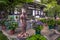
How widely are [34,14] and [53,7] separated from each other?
1.74 metres

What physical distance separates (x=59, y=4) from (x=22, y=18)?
1.49 meters

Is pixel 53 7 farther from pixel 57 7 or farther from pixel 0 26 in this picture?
pixel 0 26

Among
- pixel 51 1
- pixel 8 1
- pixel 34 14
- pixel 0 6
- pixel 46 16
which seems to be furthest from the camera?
pixel 34 14

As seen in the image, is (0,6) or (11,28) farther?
(11,28)

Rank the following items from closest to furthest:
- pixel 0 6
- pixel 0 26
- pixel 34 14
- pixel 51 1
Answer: pixel 0 6, pixel 51 1, pixel 0 26, pixel 34 14

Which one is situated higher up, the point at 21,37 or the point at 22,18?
the point at 22,18

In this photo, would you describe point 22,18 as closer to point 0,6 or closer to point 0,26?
point 0,6

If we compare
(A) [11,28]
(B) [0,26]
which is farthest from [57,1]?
(B) [0,26]

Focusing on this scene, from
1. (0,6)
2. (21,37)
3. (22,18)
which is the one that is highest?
(0,6)

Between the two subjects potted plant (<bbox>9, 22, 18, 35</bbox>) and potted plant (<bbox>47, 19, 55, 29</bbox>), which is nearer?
potted plant (<bbox>9, 22, 18, 35</bbox>)

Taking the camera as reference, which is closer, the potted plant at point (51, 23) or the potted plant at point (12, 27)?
the potted plant at point (12, 27)

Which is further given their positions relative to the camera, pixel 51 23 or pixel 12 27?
pixel 51 23

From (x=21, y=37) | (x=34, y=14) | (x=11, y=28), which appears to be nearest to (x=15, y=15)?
(x=34, y=14)

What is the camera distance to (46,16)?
6875 mm
